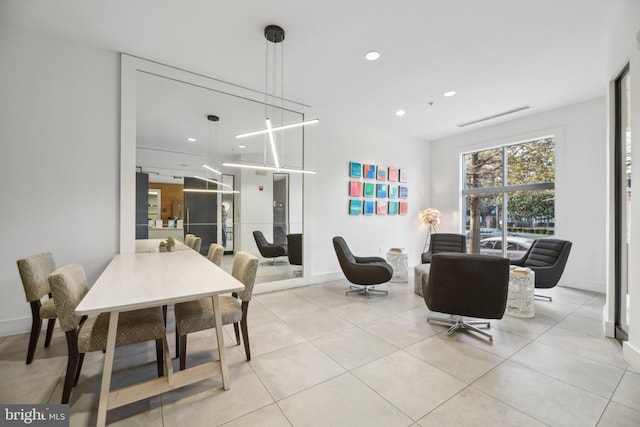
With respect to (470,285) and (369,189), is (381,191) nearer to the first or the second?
(369,189)

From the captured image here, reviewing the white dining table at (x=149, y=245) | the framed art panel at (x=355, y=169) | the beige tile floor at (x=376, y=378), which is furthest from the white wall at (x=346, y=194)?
the white dining table at (x=149, y=245)

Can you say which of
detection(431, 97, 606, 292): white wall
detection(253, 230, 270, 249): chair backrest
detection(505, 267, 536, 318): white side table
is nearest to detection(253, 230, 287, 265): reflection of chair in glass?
detection(253, 230, 270, 249): chair backrest

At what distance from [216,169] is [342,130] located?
2.60 m

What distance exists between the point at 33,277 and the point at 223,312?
156 centimetres

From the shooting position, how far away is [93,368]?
2.13m

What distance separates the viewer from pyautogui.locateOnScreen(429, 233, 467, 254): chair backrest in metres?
4.98

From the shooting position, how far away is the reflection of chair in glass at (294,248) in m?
4.57

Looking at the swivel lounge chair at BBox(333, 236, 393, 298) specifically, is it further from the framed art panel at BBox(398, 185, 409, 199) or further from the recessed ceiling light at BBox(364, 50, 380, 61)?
the framed art panel at BBox(398, 185, 409, 199)

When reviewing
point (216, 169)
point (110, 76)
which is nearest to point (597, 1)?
point (216, 169)

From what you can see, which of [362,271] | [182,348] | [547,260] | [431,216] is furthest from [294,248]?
[547,260]

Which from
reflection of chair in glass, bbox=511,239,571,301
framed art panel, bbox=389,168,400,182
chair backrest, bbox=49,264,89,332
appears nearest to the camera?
chair backrest, bbox=49,264,89,332

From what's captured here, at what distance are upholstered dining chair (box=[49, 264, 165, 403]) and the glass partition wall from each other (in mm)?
1505

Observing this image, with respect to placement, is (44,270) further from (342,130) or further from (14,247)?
(342,130)

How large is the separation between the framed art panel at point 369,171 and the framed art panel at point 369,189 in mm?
153
